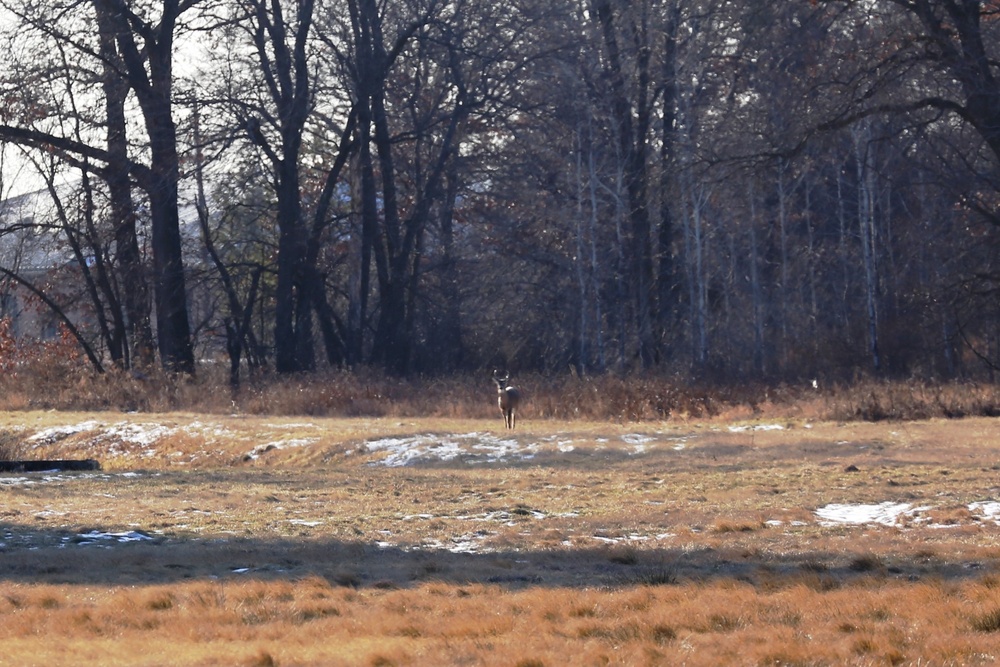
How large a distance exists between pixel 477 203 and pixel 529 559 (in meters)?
37.0

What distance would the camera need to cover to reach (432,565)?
902 cm

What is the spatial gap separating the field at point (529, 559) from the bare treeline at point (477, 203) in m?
11.2

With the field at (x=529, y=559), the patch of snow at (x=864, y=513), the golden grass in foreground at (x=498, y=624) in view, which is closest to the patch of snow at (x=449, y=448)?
the field at (x=529, y=559)

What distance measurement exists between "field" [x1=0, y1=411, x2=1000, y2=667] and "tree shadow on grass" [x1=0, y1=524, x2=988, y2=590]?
1.4 inches

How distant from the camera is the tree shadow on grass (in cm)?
824

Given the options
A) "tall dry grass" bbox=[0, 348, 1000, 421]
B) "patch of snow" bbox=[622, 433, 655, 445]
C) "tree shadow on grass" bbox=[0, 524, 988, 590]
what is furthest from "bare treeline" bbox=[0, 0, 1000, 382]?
"tree shadow on grass" bbox=[0, 524, 988, 590]

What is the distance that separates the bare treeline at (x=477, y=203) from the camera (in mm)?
33812

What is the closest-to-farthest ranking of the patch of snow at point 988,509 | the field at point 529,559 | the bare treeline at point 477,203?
the field at point 529,559, the patch of snow at point 988,509, the bare treeline at point 477,203

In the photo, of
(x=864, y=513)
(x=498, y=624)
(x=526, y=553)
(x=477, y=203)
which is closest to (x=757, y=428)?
(x=864, y=513)

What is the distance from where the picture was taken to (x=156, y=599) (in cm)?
768

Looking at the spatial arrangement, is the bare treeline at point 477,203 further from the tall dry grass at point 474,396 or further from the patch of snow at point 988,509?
the patch of snow at point 988,509

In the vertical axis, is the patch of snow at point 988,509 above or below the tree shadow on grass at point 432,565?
below

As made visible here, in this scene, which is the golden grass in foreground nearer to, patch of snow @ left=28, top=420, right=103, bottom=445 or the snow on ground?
the snow on ground

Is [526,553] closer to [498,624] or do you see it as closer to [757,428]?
[498,624]
